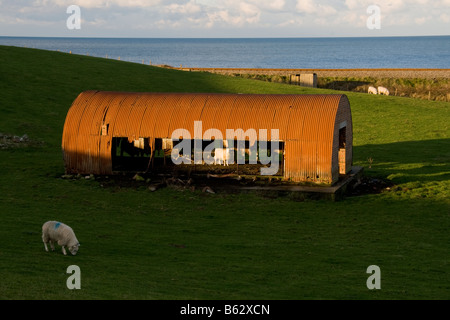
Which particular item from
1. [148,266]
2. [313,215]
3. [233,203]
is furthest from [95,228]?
[313,215]

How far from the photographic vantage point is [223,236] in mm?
22234

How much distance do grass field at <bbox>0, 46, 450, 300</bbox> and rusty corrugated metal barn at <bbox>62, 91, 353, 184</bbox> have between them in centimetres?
203

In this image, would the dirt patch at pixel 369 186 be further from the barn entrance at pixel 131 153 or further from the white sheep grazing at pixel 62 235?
the white sheep grazing at pixel 62 235

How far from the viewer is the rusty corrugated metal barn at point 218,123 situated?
2977cm

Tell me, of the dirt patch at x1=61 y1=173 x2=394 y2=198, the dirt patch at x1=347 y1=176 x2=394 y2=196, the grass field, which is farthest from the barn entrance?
the dirt patch at x1=347 y1=176 x2=394 y2=196

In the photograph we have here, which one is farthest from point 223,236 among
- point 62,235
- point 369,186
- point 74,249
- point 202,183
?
point 369,186

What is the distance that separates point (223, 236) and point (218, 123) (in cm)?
980

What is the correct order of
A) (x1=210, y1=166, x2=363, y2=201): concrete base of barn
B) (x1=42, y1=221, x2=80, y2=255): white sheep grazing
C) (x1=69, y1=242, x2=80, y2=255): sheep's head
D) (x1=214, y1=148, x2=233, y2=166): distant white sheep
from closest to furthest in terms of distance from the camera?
(x1=42, y1=221, x2=80, y2=255): white sheep grazing < (x1=69, y1=242, x2=80, y2=255): sheep's head < (x1=210, y1=166, x2=363, y2=201): concrete base of barn < (x1=214, y1=148, x2=233, y2=166): distant white sheep

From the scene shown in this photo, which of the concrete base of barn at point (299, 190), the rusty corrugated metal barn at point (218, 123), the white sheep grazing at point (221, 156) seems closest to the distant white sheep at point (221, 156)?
the white sheep grazing at point (221, 156)

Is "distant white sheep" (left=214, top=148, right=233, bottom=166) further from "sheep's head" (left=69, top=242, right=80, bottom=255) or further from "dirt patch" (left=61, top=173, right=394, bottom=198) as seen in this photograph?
"sheep's head" (left=69, top=242, right=80, bottom=255)

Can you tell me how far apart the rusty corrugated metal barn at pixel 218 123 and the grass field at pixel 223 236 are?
2026mm

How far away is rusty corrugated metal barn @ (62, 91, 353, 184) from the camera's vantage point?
29766 millimetres
